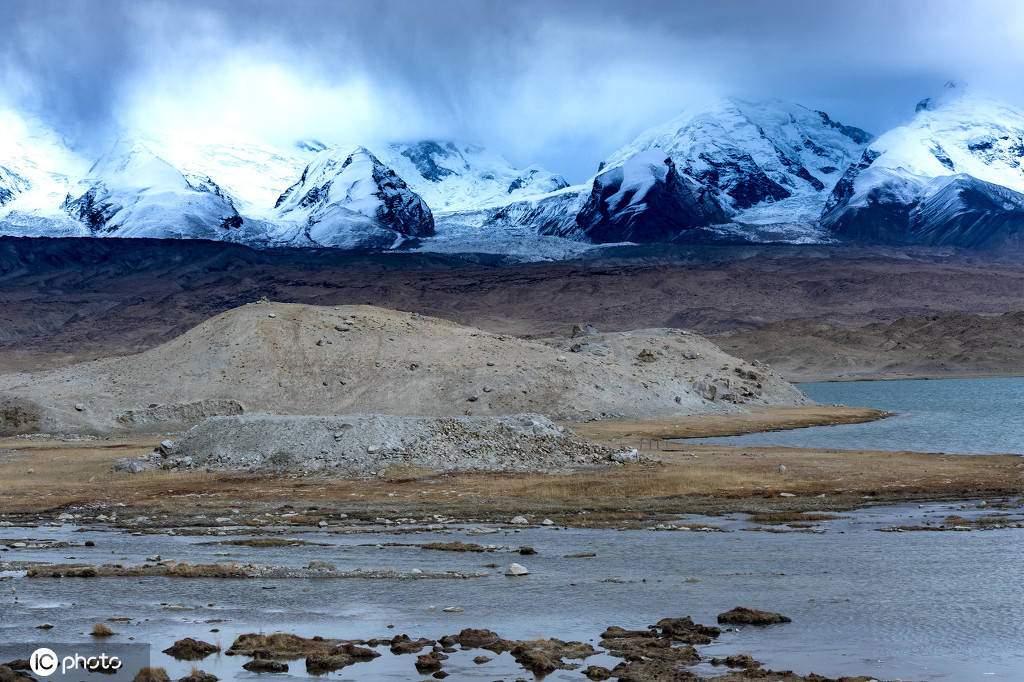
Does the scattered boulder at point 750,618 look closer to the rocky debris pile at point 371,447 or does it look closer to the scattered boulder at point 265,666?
the scattered boulder at point 265,666

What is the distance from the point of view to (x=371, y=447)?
52.5m

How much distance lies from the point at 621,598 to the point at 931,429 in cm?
6242

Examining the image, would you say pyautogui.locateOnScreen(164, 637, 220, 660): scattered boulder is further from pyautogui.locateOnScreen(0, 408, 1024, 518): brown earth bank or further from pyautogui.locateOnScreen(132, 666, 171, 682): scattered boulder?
pyautogui.locateOnScreen(0, 408, 1024, 518): brown earth bank

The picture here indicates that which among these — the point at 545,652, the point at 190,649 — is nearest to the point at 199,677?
the point at 190,649

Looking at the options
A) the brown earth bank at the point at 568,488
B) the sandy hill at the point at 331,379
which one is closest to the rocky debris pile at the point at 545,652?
the brown earth bank at the point at 568,488

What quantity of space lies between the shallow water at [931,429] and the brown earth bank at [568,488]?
33.8 feet

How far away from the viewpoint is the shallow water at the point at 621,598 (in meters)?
19.6

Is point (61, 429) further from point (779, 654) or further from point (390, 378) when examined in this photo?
point (779, 654)

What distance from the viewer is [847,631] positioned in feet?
69.5

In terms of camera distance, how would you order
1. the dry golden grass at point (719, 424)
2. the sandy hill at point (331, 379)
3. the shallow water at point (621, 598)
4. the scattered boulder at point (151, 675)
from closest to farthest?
the scattered boulder at point (151, 675)
the shallow water at point (621, 598)
the dry golden grass at point (719, 424)
the sandy hill at point (331, 379)

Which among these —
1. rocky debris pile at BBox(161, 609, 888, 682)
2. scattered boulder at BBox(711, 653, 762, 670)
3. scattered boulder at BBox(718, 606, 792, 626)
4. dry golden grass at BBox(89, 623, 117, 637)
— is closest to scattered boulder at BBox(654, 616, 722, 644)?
rocky debris pile at BBox(161, 609, 888, 682)

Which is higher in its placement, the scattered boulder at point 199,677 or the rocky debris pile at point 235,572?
the scattered boulder at point 199,677

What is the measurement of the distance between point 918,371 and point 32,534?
182 metres

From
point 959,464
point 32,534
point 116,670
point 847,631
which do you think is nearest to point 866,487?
point 959,464
